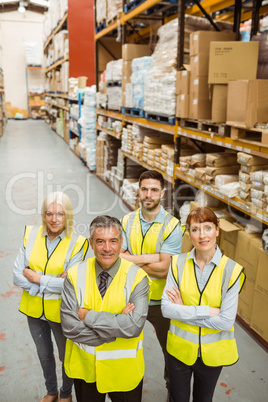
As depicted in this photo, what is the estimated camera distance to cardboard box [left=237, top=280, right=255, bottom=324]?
368 cm

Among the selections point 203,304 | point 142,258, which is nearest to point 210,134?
point 142,258

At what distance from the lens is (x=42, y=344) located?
266 centimetres

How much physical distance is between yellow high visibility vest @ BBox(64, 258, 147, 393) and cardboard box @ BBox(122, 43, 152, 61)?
18.6 ft

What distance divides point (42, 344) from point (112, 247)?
1162 mm

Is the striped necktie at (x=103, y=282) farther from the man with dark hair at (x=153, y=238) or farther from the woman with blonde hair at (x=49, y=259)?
the man with dark hair at (x=153, y=238)

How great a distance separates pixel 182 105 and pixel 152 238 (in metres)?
2.65

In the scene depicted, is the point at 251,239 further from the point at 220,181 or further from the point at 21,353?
the point at 21,353

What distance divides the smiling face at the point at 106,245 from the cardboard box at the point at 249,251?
198 centimetres

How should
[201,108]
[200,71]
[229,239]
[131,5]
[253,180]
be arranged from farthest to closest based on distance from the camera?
[131,5] → [201,108] → [200,71] → [229,239] → [253,180]

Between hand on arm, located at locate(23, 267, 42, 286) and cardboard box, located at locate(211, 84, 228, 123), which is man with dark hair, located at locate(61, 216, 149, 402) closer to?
hand on arm, located at locate(23, 267, 42, 286)

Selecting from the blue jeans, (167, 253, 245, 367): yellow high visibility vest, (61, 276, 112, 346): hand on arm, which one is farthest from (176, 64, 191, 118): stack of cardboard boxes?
(61, 276, 112, 346): hand on arm

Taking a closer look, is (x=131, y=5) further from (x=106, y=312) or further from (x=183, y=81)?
(x=106, y=312)

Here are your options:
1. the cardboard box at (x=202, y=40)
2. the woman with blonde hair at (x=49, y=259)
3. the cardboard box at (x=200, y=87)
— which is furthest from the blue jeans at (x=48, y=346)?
the cardboard box at (x=202, y=40)

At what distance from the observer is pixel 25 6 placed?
2502 cm
